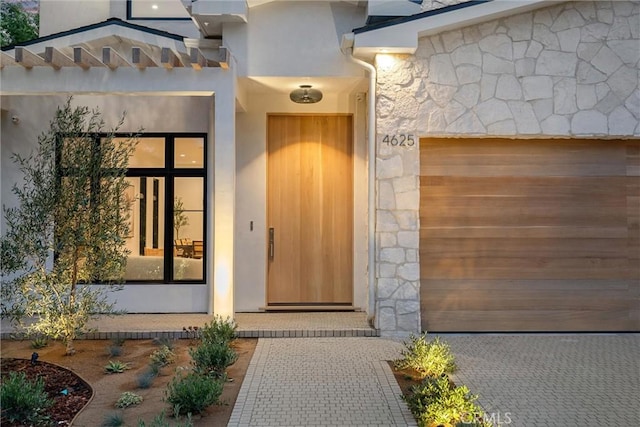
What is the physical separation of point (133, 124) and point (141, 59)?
1879 mm

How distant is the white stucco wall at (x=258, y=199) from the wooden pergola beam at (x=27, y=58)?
2.89 meters

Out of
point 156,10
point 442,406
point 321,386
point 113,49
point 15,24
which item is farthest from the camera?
point 15,24

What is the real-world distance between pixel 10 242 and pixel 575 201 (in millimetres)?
7315

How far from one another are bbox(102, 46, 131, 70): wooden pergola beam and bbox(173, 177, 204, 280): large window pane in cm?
200

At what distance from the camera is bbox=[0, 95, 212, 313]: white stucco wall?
25.8 ft

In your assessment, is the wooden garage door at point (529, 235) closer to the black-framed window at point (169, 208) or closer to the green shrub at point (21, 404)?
the black-framed window at point (169, 208)

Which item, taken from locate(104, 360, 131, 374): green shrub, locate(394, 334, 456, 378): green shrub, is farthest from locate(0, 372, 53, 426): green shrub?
locate(394, 334, 456, 378): green shrub

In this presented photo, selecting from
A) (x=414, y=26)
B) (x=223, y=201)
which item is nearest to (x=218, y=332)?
(x=223, y=201)

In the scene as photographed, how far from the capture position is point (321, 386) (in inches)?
193

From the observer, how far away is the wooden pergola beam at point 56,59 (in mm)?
6219

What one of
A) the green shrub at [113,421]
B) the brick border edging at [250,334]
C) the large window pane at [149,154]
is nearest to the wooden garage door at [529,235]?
the brick border edging at [250,334]

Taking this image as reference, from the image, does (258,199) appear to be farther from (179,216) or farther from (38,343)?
(38,343)

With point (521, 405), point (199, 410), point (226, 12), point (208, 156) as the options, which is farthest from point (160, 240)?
point (521, 405)

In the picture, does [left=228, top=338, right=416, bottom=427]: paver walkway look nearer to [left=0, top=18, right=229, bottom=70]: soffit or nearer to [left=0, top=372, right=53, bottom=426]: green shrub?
[left=0, top=372, right=53, bottom=426]: green shrub
